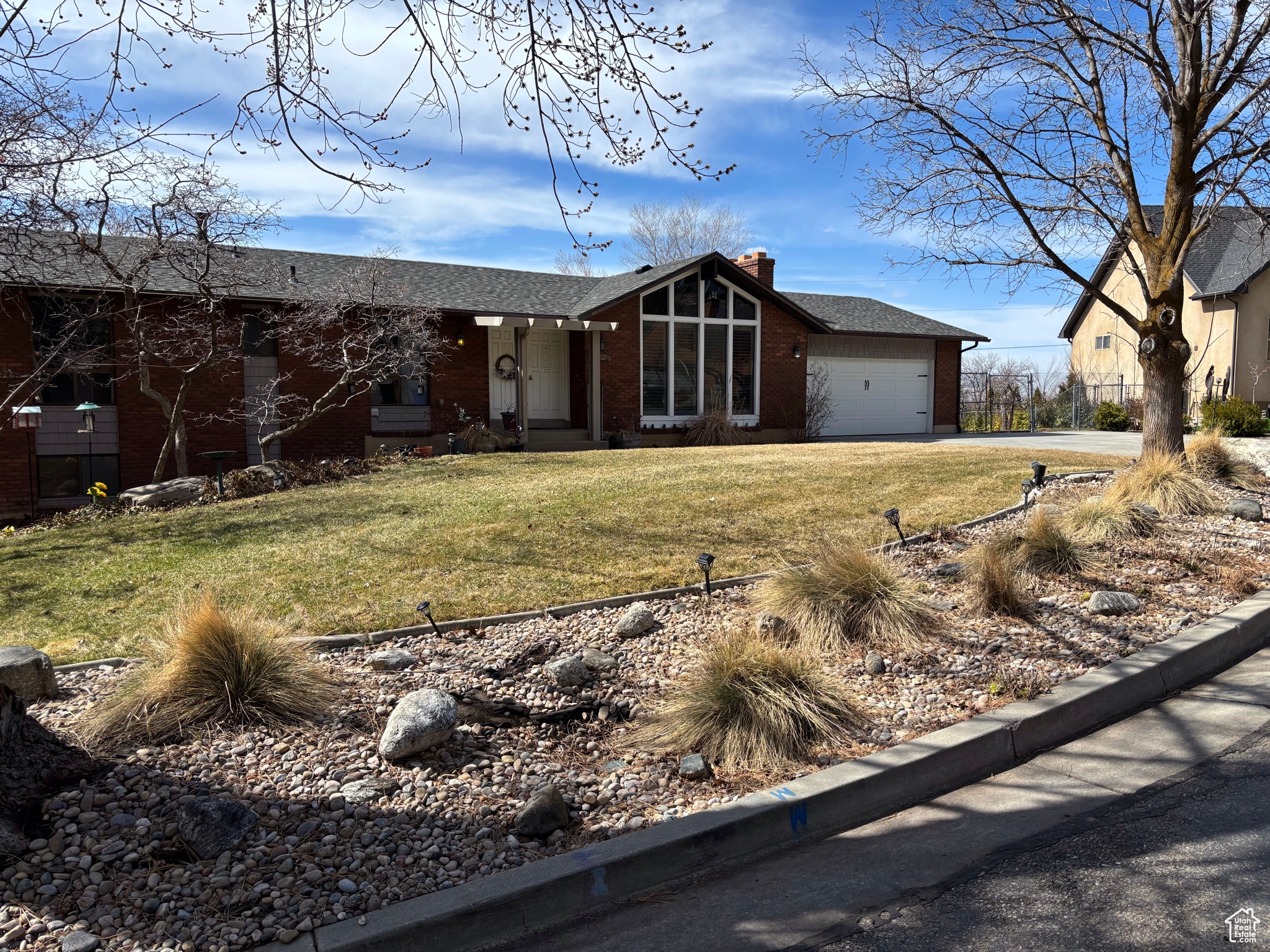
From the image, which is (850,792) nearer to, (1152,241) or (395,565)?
(395,565)

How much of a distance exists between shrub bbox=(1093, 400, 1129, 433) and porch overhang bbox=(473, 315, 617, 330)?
49.8 feet

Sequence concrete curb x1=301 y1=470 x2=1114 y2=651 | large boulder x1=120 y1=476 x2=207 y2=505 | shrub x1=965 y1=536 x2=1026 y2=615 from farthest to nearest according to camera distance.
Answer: large boulder x1=120 y1=476 x2=207 y2=505 → shrub x1=965 y1=536 x2=1026 y2=615 → concrete curb x1=301 y1=470 x2=1114 y2=651

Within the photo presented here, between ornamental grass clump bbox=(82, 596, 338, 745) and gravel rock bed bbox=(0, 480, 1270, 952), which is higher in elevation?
ornamental grass clump bbox=(82, 596, 338, 745)

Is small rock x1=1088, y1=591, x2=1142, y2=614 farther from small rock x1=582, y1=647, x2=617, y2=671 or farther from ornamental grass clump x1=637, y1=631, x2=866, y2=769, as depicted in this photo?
small rock x1=582, y1=647, x2=617, y2=671

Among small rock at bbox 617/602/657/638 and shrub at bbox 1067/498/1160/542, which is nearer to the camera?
small rock at bbox 617/602/657/638

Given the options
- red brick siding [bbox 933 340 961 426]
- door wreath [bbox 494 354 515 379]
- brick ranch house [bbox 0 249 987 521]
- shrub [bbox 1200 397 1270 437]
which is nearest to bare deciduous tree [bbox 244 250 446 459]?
brick ranch house [bbox 0 249 987 521]

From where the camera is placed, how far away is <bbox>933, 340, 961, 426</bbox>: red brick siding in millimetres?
24859

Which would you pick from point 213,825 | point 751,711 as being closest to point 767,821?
point 751,711

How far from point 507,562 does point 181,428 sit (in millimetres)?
10126

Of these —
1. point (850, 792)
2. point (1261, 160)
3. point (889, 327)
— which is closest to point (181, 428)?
point (850, 792)

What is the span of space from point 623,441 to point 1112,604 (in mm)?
13363

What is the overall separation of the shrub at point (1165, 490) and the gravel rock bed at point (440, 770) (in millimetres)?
2251

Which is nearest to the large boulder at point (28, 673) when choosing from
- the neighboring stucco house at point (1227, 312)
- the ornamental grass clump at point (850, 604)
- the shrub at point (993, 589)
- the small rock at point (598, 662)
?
the small rock at point (598, 662)

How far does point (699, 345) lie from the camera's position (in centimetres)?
2009
